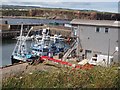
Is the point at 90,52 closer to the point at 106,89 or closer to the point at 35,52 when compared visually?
the point at 35,52

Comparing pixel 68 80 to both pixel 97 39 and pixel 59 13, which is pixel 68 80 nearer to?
pixel 97 39

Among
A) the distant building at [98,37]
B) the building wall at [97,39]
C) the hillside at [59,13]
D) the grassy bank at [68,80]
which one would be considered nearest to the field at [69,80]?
the grassy bank at [68,80]

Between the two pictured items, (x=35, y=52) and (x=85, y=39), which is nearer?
(x=85, y=39)

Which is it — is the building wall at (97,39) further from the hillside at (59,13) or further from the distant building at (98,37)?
the hillside at (59,13)

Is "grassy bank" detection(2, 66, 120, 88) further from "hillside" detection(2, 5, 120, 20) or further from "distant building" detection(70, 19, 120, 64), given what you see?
"hillside" detection(2, 5, 120, 20)

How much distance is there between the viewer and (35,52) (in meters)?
20.8

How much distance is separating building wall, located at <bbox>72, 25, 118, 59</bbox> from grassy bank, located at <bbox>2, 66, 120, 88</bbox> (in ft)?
35.9

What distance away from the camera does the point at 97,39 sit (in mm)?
14508

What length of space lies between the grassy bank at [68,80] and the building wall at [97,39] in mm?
10940

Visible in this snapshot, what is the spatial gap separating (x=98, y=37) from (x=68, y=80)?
11.6 metres

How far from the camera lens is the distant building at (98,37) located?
14.0 m

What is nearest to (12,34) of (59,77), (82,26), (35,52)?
(35,52)

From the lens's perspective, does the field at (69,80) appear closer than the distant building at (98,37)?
Yes

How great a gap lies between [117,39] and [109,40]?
1.39ft
